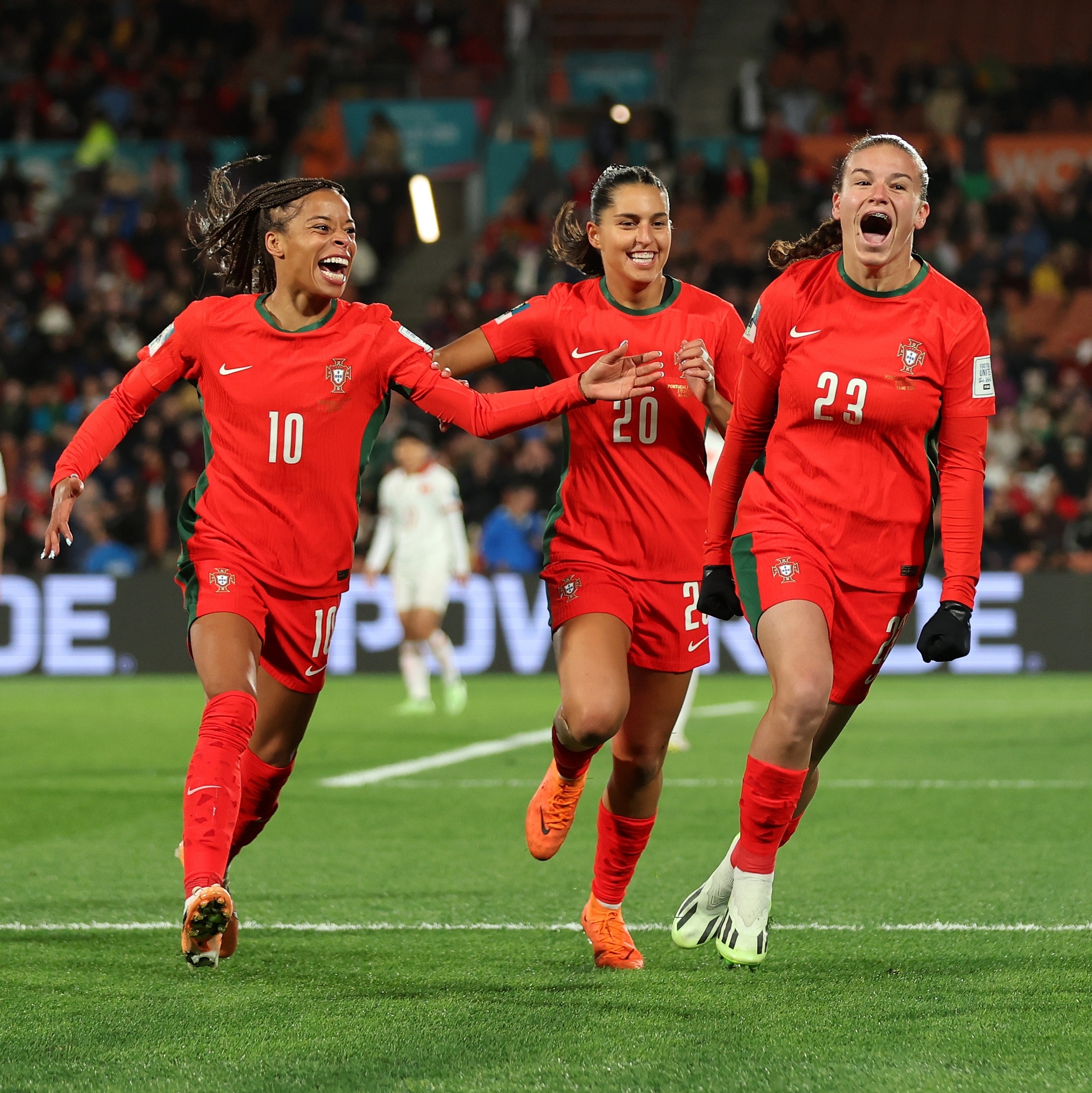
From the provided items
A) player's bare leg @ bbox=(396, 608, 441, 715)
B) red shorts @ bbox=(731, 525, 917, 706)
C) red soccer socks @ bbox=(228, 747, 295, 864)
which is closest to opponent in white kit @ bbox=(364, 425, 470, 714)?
player's bare leg @ bbox=(396, 608, 441, 715)

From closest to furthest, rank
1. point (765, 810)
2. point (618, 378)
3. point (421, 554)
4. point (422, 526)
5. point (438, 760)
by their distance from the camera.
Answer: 1. point (765, 810)
2. point (618, 378)
3. point (438, 760)
4. point (421, 554)
5. point (422, 526)

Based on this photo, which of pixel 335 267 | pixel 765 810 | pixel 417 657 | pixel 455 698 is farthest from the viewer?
pixel 417 657

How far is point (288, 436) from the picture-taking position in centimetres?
520

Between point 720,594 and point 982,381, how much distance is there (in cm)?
94

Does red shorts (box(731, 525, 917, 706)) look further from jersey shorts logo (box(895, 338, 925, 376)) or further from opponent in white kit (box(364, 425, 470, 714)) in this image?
opponent in white kit (box(364, 425, 470, 714))

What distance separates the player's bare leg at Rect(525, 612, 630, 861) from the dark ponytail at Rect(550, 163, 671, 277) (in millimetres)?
1265

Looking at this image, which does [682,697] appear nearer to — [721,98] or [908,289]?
[908,289]

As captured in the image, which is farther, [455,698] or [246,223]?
[455,698]

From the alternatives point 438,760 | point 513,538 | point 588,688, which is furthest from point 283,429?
point 513,538

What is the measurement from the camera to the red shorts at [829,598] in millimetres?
4938

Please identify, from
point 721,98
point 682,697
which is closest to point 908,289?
point 682,697

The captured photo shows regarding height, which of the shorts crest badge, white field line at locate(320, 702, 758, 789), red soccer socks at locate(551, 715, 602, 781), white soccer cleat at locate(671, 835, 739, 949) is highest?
the shorts crest badge

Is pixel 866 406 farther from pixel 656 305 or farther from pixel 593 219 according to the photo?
pixel 593 219

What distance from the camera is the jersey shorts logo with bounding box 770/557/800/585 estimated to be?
493cm
